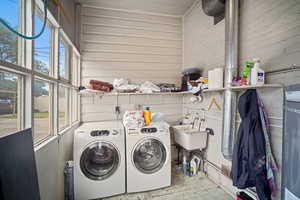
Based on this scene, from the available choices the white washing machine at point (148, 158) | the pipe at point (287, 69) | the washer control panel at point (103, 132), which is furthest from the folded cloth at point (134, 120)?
the pipe at point (287, 69)

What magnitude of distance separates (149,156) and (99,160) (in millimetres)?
732

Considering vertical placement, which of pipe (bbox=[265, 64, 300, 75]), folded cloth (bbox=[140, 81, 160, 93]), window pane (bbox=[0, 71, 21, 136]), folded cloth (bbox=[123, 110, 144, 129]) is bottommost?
folded cloth (bbox=[123, 110, 144, 129])

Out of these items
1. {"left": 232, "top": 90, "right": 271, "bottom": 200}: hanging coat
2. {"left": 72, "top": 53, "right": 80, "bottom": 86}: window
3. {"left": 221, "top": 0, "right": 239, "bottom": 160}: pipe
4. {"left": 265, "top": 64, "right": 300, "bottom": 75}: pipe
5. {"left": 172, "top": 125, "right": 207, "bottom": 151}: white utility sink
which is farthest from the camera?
{"left": 72, "top": 53, "right": 80, "bottom": 86}: window

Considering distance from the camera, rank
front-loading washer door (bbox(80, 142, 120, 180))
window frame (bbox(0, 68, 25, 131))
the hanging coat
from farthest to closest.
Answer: front-loading washer door (bbox(80, 142, 120, 180)) → the hanging coat → window frame (bbox(0, 68, 25, 131))

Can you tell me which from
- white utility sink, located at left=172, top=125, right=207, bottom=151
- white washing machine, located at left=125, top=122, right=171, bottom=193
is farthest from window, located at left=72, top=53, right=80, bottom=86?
white utility sink, located at left=172, top=125, right=207, bottom=151

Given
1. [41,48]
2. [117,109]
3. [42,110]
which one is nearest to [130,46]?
[117,109]

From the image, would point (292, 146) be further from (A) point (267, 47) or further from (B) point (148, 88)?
(B) point (148, 88)

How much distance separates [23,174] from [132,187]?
4.91ft

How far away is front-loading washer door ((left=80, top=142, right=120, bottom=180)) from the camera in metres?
1.77

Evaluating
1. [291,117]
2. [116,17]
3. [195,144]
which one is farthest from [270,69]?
[116,17]

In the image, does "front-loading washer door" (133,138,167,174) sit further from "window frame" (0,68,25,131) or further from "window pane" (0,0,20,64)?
"window pane" (0,0,20,64)

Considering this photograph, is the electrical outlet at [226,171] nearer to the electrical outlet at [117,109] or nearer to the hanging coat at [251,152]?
the hanging coat at [251,152]

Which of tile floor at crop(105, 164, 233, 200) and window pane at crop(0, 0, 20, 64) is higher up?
window pane at crop(0, 0, 20, 64)

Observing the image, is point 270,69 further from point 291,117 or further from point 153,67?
point 153,67
